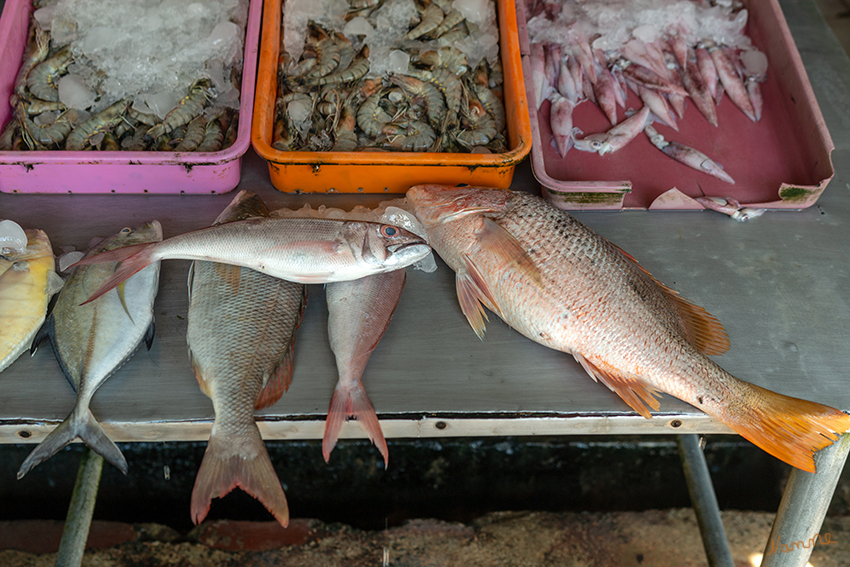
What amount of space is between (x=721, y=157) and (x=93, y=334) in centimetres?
234

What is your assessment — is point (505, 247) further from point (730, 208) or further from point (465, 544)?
point (465, 544)

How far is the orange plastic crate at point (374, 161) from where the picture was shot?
69.9 inches

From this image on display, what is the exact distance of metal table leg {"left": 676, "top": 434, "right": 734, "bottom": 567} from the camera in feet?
6.59

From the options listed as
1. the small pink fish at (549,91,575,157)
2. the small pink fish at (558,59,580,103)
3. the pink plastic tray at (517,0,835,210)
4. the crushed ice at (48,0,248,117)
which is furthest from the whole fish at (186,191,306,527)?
the small pink fish at (558,59,580,103)

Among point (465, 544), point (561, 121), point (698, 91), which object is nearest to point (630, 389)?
point (561, 121)

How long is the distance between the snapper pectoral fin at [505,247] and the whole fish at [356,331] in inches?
11.0

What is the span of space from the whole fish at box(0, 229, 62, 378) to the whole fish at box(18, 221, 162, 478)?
0.12 ft

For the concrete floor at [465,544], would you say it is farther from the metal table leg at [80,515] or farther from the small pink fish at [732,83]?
the small pink fish at [732,83]

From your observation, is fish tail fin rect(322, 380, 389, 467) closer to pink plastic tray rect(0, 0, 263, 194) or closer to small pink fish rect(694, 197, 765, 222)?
pink plastic tray rect(0, 0, 263, 194)

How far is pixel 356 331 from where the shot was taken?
1.59m

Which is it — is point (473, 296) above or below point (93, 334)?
above

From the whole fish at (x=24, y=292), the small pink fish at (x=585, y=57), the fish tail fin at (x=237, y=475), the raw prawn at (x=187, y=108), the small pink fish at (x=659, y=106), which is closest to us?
the fish tail fin at (x=237, y=475)

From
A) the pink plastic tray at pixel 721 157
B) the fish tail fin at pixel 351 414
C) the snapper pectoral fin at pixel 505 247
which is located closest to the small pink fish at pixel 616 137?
the pink plastic tray at pixel 721 157

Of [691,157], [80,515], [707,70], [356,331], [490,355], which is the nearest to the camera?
[356,331]
